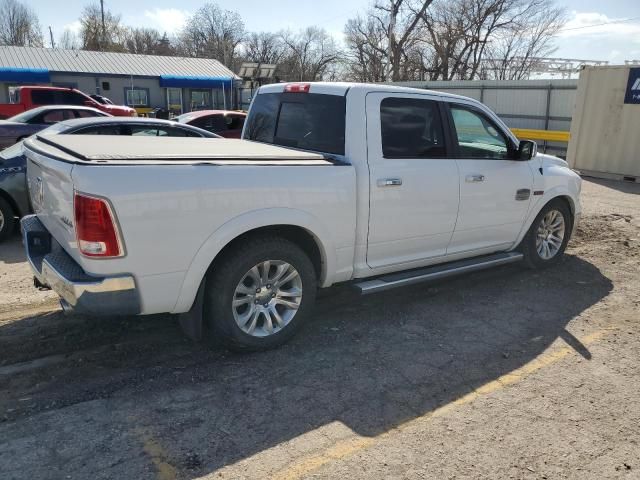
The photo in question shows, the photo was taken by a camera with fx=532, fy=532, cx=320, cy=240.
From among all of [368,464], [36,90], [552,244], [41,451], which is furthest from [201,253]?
[36,90]

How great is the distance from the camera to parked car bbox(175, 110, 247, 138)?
41.4 feet

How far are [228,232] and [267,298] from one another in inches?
28.2

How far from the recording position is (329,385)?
142 inches

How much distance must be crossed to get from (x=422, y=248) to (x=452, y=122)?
120 centimetres

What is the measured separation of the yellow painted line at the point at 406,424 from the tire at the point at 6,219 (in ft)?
18.5

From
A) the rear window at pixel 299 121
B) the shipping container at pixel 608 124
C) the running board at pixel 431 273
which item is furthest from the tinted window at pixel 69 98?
the running board at pixel 431 273

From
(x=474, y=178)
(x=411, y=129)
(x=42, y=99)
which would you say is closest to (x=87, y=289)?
(x=411, y=129)

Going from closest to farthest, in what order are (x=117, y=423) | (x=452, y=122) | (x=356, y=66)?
(x=117, y=423) < (x=452, y=122) < (x=356, y=66)

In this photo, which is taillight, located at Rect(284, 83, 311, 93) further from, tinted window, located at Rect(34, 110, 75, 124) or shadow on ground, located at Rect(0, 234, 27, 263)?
tinted window, located at Rect(34, 110, 75, 124)

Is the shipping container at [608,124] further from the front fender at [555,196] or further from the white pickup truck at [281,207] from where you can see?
the white pickup truck at [281,207]

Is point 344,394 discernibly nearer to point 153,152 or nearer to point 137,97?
point 153,152

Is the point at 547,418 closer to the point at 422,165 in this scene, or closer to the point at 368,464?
the point at 368,464

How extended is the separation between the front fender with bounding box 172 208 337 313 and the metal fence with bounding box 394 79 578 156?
1599cm

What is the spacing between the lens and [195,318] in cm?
367
